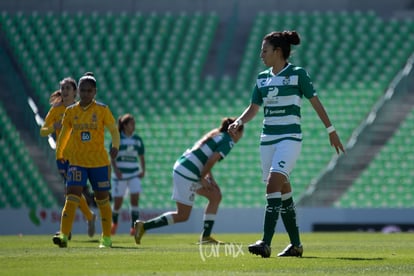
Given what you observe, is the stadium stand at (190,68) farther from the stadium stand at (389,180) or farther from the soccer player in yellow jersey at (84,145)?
the soccer player in yellow jersey at (84,145)

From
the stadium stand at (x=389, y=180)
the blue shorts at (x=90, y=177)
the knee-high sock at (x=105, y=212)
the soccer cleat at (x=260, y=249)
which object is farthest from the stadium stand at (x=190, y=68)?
the soccer cleat at (x=260, y=249)

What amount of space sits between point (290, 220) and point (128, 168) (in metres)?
8.72

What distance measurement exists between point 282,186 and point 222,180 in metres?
14.0

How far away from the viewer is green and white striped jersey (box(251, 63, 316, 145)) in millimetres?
10625

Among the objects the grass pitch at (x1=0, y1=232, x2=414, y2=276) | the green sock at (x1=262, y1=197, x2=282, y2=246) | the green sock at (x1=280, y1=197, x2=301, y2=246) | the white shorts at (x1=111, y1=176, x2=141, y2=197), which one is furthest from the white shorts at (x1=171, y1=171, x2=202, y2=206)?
the white shorts at (x1=111, y1=176, x2=141, y2=197)

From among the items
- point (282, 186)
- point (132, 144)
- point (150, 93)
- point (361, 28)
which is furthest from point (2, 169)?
point (282, 186)

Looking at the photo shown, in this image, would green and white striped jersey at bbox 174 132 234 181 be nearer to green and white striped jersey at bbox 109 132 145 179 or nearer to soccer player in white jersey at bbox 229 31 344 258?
soccer player in white jersey at bbox 229 31 344 258

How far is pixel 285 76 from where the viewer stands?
1072 centimetres

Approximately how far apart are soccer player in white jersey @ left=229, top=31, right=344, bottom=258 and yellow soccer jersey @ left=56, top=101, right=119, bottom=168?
7.41 ft

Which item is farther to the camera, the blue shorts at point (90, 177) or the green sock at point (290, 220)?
the blue shorts at point (90, 177)

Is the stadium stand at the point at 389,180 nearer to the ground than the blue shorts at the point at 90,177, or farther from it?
nearer to the ground

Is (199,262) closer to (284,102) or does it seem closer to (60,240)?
(284,102)

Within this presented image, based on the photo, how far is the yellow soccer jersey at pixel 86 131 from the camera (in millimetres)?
12406

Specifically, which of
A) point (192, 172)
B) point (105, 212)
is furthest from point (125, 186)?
point (105, 212)
